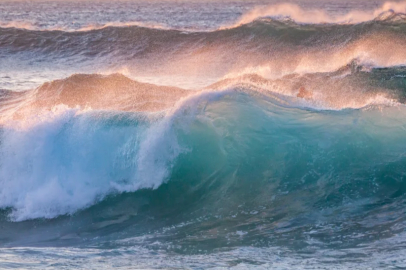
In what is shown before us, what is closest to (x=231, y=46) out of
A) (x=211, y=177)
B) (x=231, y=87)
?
(x=231, y=87)

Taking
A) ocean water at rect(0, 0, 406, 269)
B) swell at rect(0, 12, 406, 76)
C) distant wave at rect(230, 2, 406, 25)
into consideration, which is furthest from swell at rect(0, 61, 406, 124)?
distant wave at rect(230, 2, 406, 25)

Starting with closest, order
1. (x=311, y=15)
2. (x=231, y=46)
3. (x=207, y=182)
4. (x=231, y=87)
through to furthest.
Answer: (x=207, y=182) < (x=231, y=87) < (x=231, y=46) < (x=311, y=15)

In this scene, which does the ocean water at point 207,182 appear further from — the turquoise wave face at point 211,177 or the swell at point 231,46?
the swell at point 231,46

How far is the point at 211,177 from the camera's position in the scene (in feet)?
27.3

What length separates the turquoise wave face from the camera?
22.1ft

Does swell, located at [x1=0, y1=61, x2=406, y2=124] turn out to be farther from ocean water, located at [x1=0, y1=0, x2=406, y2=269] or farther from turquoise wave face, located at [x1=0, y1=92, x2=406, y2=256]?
turquoise wave face, located at [x1=0, y1=92, x2=406, y2=256]

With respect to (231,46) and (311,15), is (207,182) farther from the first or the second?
(311,15)

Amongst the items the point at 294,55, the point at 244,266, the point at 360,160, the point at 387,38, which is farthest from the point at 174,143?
the point at 387,38

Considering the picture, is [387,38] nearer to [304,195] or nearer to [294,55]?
[294,55]

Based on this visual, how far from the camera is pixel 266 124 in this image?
884 centimetres

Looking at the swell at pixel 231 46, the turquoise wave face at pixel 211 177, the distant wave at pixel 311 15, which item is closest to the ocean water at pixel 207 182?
the turquoise wave face at pixel 211 177

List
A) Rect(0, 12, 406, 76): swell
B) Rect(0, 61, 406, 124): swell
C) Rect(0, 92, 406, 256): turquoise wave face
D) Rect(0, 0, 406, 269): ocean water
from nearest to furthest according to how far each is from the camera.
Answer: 1. Rect(0, 0, 406, 269): ocean water
2. Rect(0, 92, 406, 256): turquoise wave face
3. Rect(0, 61, 406, 124): swell
4. Rect(0, 12, 406, 76): swell

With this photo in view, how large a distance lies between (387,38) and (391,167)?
11900mm

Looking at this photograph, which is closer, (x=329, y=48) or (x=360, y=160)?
(x=360, y=160)
